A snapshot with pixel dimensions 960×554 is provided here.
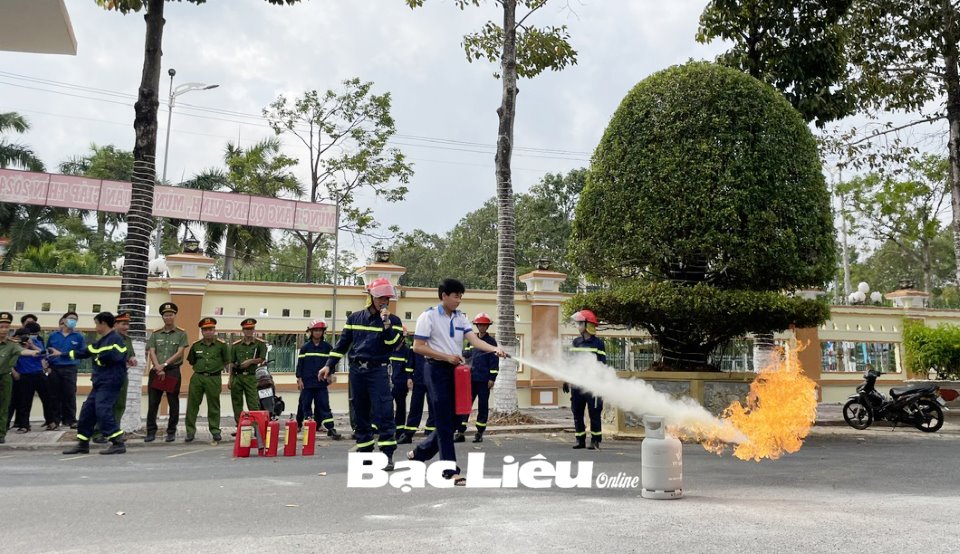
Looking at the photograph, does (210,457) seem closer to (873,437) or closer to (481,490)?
(481,490)

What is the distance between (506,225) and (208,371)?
666 cm

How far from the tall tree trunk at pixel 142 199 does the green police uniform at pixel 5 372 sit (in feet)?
5.59

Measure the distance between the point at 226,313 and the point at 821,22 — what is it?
49.8ft

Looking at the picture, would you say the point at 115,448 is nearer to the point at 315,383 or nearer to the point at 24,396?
the point at 315,383

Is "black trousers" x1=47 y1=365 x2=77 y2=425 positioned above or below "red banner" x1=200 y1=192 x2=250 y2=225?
below

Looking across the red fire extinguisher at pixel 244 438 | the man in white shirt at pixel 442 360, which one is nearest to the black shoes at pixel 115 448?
the red fire extinguisher at pixel 244 438

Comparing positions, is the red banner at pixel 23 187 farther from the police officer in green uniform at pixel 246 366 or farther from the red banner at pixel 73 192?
the police officer in green uniform at pixel 246 366

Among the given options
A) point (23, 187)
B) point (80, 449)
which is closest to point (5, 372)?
point (80, 449)

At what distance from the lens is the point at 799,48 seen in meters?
16.2

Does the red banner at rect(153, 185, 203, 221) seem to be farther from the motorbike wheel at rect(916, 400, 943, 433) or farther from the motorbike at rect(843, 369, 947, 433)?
the motorbike wheel at rect(916, 400, 943, 433)

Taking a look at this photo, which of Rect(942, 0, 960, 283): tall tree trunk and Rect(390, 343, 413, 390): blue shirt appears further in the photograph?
Rect(942, 0, 960, 283): tall tree trunk

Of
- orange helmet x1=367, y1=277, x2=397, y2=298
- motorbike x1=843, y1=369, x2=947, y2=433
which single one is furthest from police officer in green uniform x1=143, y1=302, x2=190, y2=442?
motorbike x1=843, y1=369, x2=947, y2=433

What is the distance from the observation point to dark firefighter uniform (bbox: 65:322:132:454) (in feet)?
31.5

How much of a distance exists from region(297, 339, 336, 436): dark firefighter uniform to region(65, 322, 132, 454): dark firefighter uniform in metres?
3.02
